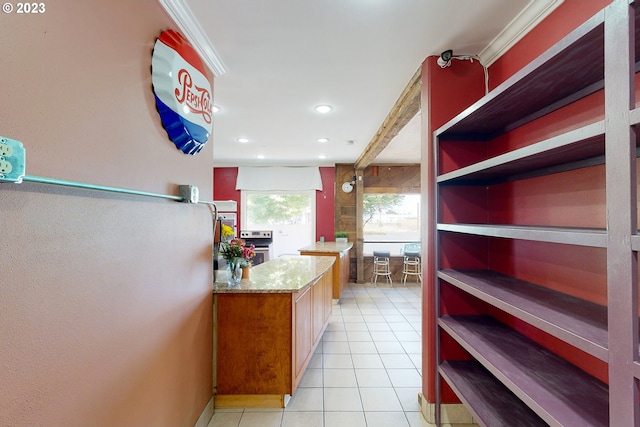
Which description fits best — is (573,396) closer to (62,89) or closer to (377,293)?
(62,89)

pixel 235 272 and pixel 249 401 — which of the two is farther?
pixel 235 272

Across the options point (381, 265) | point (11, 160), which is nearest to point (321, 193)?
point (381, 265)

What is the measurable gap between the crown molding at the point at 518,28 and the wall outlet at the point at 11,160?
6.98 feet

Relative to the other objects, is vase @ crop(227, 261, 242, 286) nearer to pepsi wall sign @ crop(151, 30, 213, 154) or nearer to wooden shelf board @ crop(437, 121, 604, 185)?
pepsi wall sign @ crop(151, 30, 213, 154)

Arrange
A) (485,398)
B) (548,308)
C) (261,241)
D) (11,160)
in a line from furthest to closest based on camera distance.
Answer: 1. (261,241)
2. (485,398)
3. (548,308)
4. (11,160)

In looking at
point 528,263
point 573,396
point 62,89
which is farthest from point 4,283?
point 528,263

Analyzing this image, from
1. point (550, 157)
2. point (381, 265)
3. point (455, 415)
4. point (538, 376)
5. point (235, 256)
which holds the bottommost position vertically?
point (455, 415)

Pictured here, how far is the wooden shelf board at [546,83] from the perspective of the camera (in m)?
0.86

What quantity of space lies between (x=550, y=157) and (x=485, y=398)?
48.2 inches

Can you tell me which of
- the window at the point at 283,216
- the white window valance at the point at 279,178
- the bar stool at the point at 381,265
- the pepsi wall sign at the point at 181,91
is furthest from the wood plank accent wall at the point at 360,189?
the pepsi wall sign at the point at 181,91

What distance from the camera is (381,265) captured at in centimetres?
591

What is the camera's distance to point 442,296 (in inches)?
70.8

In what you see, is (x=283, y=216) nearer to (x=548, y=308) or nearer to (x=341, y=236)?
(x=341, y=236)

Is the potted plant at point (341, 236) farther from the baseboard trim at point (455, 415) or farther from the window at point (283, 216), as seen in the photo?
the baseboard trim at point (455, 415)
